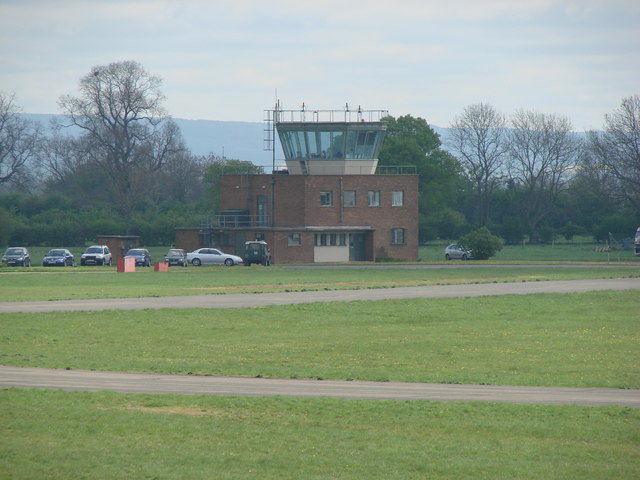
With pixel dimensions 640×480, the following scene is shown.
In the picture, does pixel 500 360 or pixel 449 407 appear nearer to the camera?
pixel 449 407

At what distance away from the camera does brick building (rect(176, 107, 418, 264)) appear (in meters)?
91.9

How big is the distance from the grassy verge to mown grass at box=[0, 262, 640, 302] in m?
11.2

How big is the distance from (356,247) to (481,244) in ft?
40.2

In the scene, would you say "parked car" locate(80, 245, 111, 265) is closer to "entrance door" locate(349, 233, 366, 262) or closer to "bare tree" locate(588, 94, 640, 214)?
"entrance door" locate(349, 233, 366, 262)

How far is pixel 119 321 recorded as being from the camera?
112ft

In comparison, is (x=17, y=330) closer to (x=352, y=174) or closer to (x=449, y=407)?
(x=449, y=407)

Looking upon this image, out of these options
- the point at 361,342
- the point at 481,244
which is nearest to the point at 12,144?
the point at 481,244

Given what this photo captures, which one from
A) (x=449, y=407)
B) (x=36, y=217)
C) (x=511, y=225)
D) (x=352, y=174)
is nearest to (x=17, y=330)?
(x=449, y=407)

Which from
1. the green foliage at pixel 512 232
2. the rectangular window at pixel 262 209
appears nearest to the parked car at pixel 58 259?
the rectangular window at pixel 262 209

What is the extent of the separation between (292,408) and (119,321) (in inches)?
697

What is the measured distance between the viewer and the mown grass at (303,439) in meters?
13.8

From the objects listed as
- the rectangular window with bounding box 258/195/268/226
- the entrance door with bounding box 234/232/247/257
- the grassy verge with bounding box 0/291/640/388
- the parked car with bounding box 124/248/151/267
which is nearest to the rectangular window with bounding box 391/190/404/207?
the rectangular window with bounding box 258/195/268/226

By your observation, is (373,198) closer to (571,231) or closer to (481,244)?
(481,244)

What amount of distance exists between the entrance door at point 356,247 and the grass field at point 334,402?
50077 millimetres
